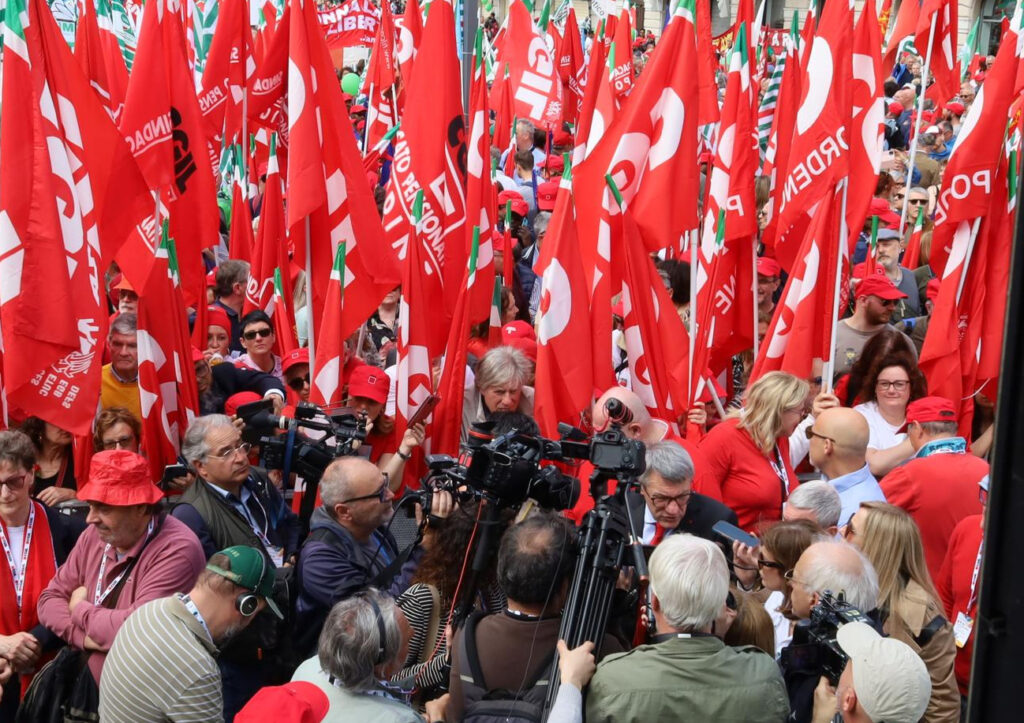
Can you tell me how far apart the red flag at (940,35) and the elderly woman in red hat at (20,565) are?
31.2 ft

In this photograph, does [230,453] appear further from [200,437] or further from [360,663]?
[360,663]

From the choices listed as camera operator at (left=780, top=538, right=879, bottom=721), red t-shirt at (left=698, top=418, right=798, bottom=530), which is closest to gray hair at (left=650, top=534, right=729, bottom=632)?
camera operator at (left=780, top=538, right=879, bottom=721)

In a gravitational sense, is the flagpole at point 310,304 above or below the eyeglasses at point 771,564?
above

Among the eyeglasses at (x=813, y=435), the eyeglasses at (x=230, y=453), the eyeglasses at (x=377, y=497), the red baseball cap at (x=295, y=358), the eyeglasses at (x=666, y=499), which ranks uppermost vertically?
the red baseball cap at (x=295, y=358)

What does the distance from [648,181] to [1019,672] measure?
16.9ft

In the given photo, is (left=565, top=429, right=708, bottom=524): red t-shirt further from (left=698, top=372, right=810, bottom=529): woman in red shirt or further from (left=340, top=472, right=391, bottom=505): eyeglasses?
(left=340, top=472, right=391, bottom=505): eyeglasses

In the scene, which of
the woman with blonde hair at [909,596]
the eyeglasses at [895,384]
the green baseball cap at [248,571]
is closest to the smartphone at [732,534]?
the woman with blonde hair at [909,596]

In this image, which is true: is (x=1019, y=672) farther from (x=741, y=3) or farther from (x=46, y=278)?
(x=741, y=3)

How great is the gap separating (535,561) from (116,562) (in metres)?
1.53

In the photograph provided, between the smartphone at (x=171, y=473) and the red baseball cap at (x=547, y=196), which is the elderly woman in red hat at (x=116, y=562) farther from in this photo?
the red baseball cap at (x=547, y=196)

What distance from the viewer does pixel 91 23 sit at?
6930mm

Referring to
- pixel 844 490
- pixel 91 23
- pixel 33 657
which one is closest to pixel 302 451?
pixel 33 657

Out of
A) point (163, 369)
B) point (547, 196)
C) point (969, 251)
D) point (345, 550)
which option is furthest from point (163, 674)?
point (547, 196)

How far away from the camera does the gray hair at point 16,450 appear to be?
169 inches
